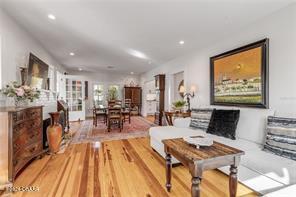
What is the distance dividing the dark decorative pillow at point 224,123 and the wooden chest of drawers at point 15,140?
3112 mm

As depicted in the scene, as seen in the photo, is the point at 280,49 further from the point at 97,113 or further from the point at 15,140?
the point at 97,113

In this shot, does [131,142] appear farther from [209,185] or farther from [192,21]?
[192,21]

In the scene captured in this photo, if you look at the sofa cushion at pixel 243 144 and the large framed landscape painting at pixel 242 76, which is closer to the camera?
the sofa cushion at pixel 243 144

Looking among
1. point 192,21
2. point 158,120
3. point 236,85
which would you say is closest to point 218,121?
point 236,85

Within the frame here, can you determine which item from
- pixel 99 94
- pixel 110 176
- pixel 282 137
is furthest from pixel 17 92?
pixel 99 94

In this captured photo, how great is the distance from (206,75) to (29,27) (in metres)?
4.14

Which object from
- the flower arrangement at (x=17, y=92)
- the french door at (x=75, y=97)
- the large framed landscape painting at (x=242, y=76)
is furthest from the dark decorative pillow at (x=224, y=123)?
the french door at (x=75, y=97)

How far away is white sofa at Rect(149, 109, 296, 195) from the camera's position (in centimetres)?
166

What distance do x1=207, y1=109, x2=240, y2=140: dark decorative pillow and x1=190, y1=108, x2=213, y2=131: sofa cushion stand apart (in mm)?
167

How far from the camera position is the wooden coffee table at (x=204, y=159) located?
1.42 meters

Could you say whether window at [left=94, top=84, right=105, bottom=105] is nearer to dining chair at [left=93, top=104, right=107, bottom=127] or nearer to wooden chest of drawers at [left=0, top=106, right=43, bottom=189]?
dining chair at [left=93, top=104, right=107, bottom=127]

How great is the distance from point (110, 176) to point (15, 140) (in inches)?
54.3

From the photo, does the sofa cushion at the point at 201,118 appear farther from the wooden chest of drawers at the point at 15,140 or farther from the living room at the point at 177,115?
the wooden chest of drawers at the point at 15,140

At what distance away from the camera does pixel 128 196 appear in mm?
Answer: 1862
